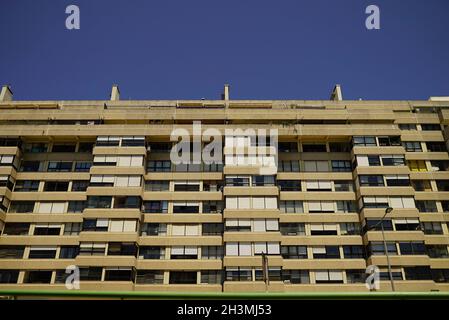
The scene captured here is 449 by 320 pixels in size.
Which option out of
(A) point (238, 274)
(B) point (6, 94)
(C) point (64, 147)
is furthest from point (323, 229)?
(B) point (6, 94)

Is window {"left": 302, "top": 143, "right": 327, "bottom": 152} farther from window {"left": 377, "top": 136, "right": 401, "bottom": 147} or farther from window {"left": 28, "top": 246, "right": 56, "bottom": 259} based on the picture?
window {"left": 28, "top": 246, "right": 56, "bottom": 259}

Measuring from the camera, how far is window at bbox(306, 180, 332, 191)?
41.0m

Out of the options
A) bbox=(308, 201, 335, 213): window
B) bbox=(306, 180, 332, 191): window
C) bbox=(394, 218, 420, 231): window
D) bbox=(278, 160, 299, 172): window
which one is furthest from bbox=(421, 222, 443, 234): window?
bbox=(278, 160, 299, 172): window

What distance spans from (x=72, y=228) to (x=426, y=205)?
36.8m

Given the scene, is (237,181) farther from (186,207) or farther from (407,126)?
(407,126)

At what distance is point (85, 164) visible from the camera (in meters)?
42.6

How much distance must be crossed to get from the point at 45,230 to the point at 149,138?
1419 cm

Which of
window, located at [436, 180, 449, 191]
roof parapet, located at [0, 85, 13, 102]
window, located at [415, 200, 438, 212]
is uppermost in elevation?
roof parapet, located at [0, 85, 13, 102]

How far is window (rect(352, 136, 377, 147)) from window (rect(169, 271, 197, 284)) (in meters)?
22.0

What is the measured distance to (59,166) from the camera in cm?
4238

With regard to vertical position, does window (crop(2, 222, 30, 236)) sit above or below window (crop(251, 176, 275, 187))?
below
